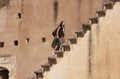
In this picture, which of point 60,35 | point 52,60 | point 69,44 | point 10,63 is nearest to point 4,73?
point 10,63

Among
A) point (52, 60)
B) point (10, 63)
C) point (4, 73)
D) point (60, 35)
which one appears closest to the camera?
point (52, 60)

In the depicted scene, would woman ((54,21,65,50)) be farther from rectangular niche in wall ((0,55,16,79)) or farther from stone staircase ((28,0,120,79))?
rectangular niche in wall ((0,55,16,79))

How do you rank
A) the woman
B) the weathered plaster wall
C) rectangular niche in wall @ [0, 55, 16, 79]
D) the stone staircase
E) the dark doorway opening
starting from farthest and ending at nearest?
the dark doorway opening
rectangular niche in wall @ [0, 55, 16, 79]
the weathered plaster wall
the woman
the stone staircase

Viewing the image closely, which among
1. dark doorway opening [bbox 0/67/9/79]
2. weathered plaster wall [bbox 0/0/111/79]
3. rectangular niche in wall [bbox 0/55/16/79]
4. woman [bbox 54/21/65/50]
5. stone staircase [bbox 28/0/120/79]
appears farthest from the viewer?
dark doorway opening [bbox 0/67/9/79]

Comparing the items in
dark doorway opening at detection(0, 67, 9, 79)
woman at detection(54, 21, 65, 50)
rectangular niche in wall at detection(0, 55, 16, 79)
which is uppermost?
woman at detection(54, 21, 65, 50)

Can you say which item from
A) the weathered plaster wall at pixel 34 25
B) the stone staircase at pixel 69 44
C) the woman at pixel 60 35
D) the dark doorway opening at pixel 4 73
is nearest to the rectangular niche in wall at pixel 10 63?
the weathered plaster wall at pixel 34 25

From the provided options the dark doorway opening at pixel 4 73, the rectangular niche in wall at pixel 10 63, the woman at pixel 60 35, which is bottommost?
the dark doorway opening at pixel 4 73

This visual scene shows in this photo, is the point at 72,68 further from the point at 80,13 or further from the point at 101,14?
the point at 80,13

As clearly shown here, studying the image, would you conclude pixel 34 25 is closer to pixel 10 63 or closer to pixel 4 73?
pixel 10 63

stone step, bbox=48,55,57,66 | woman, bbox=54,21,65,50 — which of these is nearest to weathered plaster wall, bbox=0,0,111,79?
woman, bbox=54,21,65,50

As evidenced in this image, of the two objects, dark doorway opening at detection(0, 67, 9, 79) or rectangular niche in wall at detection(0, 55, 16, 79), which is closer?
rectangular niche in wall at detection(0, 55, 16, 79)

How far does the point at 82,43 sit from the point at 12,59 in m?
7.71

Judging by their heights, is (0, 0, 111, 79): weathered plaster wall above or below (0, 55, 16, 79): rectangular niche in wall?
above

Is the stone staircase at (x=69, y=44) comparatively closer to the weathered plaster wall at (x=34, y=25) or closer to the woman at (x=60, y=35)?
the woman at (x=60, y=35)
